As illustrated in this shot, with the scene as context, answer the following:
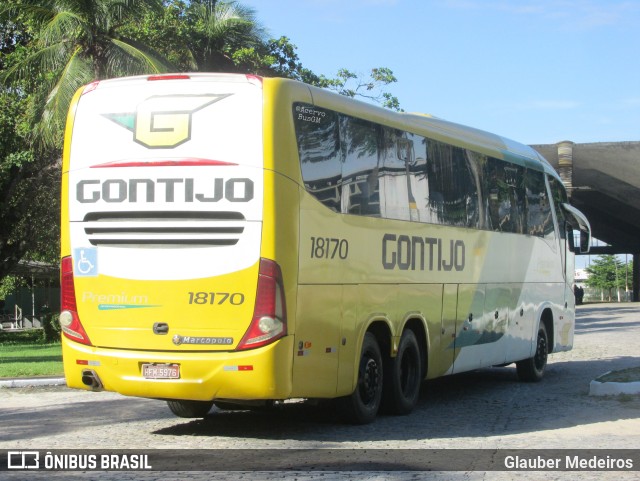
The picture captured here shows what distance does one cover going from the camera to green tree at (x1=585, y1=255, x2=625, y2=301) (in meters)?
145

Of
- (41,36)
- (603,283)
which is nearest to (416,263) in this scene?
(41,36)

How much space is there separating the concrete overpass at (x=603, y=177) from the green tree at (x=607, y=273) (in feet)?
216

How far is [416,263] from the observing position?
1277 centimetres

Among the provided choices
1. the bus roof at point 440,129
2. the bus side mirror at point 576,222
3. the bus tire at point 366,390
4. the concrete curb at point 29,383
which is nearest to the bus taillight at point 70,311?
the bus tire at point 366,390

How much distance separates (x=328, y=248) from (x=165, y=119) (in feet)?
6.94

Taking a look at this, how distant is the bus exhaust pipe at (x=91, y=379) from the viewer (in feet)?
34.4

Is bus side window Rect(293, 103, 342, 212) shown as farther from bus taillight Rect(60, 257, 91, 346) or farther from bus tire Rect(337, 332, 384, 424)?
bus taillight Rect(60, 257, 91, 346)

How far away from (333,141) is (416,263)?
243 cm

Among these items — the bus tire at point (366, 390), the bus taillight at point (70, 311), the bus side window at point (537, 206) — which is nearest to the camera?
the bus taillight at point (70, 311)

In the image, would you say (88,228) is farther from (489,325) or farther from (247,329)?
(489,325)

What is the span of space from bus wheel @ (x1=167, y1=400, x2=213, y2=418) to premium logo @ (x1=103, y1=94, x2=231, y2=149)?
3.25 m

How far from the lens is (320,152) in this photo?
10.7 m

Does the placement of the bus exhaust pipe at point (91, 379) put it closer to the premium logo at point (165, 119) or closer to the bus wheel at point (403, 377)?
the premium logo at point (165, 119)

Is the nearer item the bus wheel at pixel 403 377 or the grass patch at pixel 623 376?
the bus wheel at pixel 403 377
